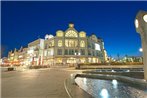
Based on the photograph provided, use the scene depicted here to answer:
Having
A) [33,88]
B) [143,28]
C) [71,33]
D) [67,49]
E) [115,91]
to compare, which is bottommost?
[115,91]

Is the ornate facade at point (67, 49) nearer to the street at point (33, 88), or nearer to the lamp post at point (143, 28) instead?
the street at point (33, 88)

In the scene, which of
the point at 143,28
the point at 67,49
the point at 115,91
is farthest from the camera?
the point at 67,49

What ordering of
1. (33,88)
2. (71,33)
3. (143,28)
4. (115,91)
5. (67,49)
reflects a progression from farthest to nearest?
1. (71,33)
2. (67,49)
3. (143,28)
4. (33,88)
5. (115,91)

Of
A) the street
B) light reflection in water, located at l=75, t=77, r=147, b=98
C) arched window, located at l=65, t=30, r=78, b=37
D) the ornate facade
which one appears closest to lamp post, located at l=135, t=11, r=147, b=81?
light reflection in water, located at l=75, t=77, r=147, b=98

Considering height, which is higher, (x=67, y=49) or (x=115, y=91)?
(x=67, y=49)

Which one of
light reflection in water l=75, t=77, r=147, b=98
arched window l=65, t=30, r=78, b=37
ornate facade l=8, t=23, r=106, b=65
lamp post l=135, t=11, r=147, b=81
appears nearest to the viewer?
light reflection in water l=75, t=77, r=147, b=98

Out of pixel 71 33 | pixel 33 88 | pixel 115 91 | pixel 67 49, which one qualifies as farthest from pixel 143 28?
pixel 71 33

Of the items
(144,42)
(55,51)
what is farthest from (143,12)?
(55,51)

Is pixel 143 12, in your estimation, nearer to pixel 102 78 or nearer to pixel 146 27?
pixel 146 27

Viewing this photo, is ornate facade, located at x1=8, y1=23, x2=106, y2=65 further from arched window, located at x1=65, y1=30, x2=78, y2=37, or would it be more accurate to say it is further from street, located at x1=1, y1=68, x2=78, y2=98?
street, located at x1=1, y1=68, x2=78, y2=98

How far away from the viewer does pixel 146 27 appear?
1002 centimetres

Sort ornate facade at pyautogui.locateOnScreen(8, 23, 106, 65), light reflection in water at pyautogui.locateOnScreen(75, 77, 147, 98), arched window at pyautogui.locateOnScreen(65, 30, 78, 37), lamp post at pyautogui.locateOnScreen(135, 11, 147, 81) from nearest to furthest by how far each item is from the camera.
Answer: light reflection in water at pyautogui.locateOnScreen(75, 77, 147, 98)
lamp post at pyautogui.locateOnScreen(135, 11, 147, 81)
ornate facade at pyautogui.locateOnScreen(8, 23, 106, 65)
arched window at pyautogui.locateOnScreen(65, 30, 78, 37)

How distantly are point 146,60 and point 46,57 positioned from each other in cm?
8196

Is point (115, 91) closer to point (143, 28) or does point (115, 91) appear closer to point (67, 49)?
point (143, 28)
